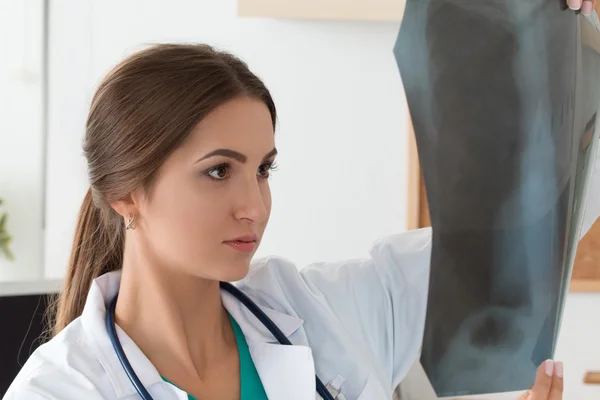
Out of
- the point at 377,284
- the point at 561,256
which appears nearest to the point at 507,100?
the point at 561,256

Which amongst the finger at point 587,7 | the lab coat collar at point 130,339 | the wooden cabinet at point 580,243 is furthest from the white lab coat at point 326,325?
the wooden cabinet at point 580,243

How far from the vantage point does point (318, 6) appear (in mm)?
1679

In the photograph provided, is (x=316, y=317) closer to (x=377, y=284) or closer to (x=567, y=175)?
(x=377, y=284)

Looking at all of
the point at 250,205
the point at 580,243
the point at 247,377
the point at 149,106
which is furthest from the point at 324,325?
the point at 580,243

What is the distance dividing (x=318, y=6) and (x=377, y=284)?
0.92 m

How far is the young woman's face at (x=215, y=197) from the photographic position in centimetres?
75

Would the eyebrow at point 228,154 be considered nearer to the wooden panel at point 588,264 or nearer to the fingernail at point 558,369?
the fingernail at point 558,369

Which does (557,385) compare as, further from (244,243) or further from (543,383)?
(244,243)

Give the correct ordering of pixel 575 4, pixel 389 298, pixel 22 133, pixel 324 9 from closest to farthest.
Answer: pixel 575 4
pixel 389 298
pixel 324 9
pixel 22 133

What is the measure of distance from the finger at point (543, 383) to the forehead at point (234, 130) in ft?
1.27

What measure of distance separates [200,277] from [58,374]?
0.61 feet

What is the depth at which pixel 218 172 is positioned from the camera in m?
0.76

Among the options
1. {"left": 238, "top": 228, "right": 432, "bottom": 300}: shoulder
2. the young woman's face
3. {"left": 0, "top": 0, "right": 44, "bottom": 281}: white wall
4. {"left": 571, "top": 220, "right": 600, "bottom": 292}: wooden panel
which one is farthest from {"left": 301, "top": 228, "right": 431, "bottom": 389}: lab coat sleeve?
{"left": 0, "top": 0, "right": 44, "bottom": 281}: white wall

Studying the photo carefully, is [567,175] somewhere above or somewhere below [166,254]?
above
